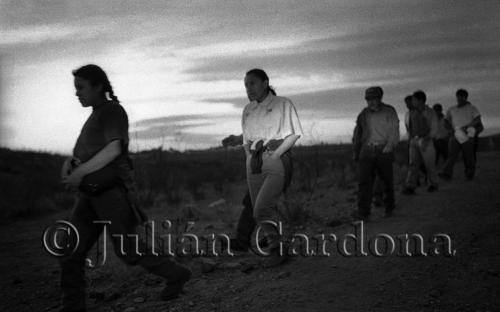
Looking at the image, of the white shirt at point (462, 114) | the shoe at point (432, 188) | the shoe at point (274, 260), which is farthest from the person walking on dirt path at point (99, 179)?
the white shirt at point (462, 114)

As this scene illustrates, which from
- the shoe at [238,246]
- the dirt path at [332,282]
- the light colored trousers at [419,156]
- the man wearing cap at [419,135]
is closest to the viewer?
the dirt path at [332,282]

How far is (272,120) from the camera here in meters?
5.14

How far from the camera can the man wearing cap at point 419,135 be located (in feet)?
33.5

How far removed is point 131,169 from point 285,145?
1547 millimetres

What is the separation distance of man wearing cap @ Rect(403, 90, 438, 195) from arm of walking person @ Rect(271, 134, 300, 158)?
5.90 meters

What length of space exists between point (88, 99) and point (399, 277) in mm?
3293

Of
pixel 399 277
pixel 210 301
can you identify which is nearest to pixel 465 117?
pixel 399 277

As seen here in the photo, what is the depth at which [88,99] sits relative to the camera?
4.11 metres

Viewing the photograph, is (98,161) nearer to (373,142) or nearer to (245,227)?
(245,227)

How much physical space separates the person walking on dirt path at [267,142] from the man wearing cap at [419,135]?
5726 mm

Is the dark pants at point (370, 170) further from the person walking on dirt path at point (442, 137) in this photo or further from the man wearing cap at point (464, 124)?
the person walking on dirt path at point (442, 137)

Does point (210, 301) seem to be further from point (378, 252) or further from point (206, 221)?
point (206, 221)

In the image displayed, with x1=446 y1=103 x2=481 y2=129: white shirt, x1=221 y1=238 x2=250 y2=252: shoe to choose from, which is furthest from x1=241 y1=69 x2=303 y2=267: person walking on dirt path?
x1=446 y1=103 x2=481 y2=129: white shirt

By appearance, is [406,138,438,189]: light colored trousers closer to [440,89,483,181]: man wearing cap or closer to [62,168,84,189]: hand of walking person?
[440,89,483,181]: man wearing cap
